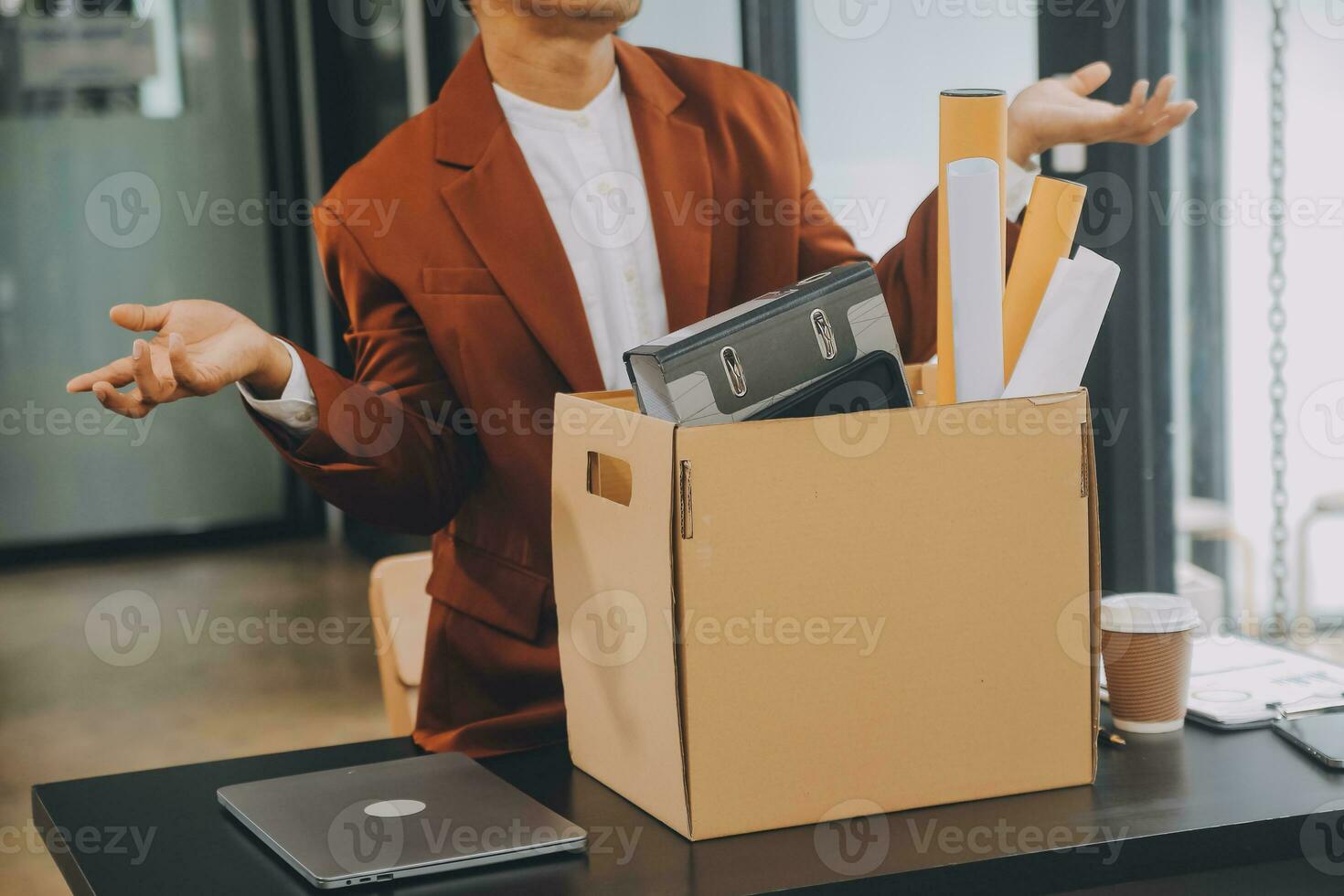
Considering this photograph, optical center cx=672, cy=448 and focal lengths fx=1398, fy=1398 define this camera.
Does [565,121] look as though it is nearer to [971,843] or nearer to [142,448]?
[971,843]

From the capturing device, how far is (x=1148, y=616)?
1073mm

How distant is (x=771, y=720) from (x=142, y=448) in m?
5.09

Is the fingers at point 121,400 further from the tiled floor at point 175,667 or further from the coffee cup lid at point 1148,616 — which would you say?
the tiled floor at point 175,667

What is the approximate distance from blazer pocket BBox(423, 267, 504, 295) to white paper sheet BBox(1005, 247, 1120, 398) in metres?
0.51

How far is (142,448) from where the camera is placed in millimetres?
5512

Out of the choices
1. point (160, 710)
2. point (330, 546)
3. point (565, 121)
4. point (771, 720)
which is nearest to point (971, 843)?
point (771, 720)
